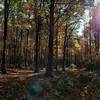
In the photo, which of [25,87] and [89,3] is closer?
[25,87]

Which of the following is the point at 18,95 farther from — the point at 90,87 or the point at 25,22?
the point at 25,22

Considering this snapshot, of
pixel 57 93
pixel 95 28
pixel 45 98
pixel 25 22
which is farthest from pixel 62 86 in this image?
pixel 95 28

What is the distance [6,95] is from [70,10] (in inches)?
533

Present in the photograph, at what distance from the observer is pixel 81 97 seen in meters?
16.9

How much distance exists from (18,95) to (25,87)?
6.69 feet

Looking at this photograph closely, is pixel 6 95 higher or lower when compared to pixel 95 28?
lower

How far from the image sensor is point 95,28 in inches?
2173

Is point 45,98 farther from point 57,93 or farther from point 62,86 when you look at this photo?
point 62,86

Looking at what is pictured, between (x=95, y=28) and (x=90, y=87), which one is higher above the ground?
(x=95, y=28)

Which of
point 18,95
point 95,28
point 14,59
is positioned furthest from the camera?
point 14,59

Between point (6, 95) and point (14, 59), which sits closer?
point (6, 95)

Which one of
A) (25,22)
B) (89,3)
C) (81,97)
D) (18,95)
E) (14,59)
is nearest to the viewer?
(18,95)

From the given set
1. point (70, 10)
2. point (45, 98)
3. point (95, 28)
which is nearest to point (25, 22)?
point (70, 10)

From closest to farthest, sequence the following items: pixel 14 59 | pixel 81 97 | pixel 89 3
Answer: pixel 81 97
pixel 89 3
pixel 14 59
